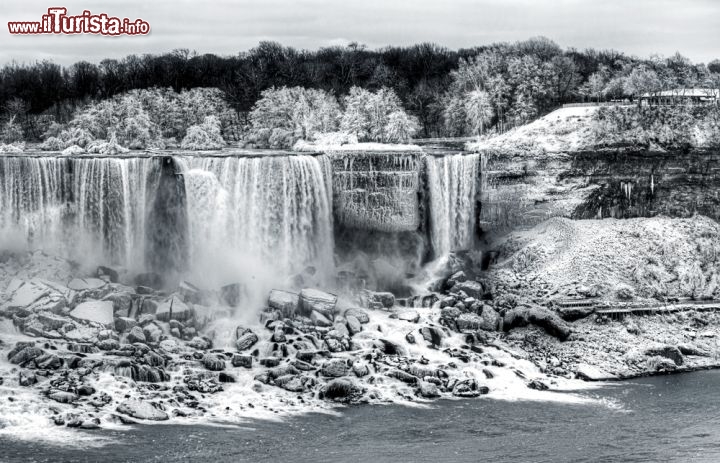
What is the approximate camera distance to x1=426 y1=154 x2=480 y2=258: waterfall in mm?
56500

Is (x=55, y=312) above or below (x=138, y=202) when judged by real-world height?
below

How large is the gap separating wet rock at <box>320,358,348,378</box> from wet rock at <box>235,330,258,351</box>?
3.92m

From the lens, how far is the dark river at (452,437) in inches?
1291

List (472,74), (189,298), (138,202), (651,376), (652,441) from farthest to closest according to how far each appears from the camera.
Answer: (472,74) → (138,202) → (189,298) → (651,376) → (652,441)

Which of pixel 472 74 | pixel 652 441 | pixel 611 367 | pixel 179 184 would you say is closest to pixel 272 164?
pixel 179 184

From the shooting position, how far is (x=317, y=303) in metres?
47.1

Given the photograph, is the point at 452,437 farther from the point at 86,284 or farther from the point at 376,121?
the point at 376,121

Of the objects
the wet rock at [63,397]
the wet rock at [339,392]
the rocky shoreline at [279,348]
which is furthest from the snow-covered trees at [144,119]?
the wet rock at [339,392]

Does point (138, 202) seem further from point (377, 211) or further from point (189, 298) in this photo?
point (377, 211)

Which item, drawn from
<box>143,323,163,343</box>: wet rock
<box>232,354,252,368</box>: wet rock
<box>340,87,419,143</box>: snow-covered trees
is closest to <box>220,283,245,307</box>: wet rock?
<box>143,323,163,343</box>: wet rock

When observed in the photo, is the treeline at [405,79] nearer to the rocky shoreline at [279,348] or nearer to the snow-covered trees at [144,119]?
the snow-covered trees at [144,119]

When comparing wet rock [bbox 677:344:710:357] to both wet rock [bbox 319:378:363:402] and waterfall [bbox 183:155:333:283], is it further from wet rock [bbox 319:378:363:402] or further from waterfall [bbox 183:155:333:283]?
waterfall [bbox 183:155:333:283]

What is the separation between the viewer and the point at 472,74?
3100 inches

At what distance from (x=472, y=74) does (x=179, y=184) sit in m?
33.8
